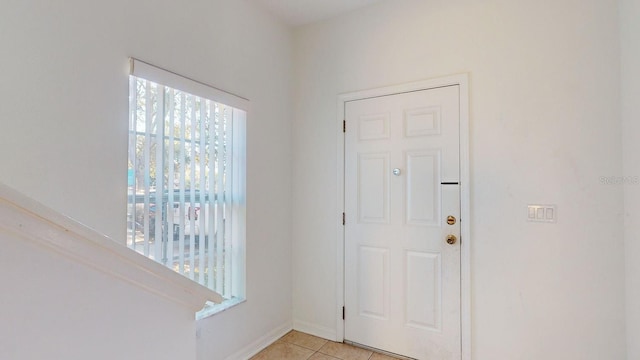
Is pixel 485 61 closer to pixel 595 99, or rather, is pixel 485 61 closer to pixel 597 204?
pixel 595 99

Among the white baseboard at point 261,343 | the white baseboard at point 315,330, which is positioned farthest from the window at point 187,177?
the white baseboard at point 315,330

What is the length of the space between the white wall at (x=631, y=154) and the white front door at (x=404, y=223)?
89 centimetres

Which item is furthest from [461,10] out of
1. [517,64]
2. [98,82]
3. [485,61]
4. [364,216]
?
[98,82]

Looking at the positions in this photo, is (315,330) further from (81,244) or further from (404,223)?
(81,244)

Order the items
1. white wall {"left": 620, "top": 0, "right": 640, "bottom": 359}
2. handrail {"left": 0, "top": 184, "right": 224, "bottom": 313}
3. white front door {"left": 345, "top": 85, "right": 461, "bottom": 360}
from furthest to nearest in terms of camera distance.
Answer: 1. white front door {"left": 345, "top": 85, "right": 461, "bottom": 360}
2. white wall {"left": 620, "top": 0, "right": 640, "bottom": 359}
3. handrail {"left": 0, "top": 184, "right": 224, "bottom": 313}

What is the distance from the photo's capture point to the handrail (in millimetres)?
478

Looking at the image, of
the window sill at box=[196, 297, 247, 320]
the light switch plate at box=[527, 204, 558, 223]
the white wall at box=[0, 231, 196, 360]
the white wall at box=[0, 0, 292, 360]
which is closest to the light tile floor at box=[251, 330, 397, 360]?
the white wall at box=[0, 0, 292, 360]

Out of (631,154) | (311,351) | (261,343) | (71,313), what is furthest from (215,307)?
(631,154)

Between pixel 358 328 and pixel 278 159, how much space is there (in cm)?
161

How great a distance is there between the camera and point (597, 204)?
1.85 metres

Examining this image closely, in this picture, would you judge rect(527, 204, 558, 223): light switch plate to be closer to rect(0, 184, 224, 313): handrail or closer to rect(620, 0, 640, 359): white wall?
rect(620, 0, 640, 359): white wall

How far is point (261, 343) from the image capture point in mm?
2498

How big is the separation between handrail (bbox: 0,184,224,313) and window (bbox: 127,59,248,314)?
1122mm

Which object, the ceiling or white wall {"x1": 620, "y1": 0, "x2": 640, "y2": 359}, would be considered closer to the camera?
white wall {"x1": 620, "y1": 0, "x2": 640, "y2": 359}
